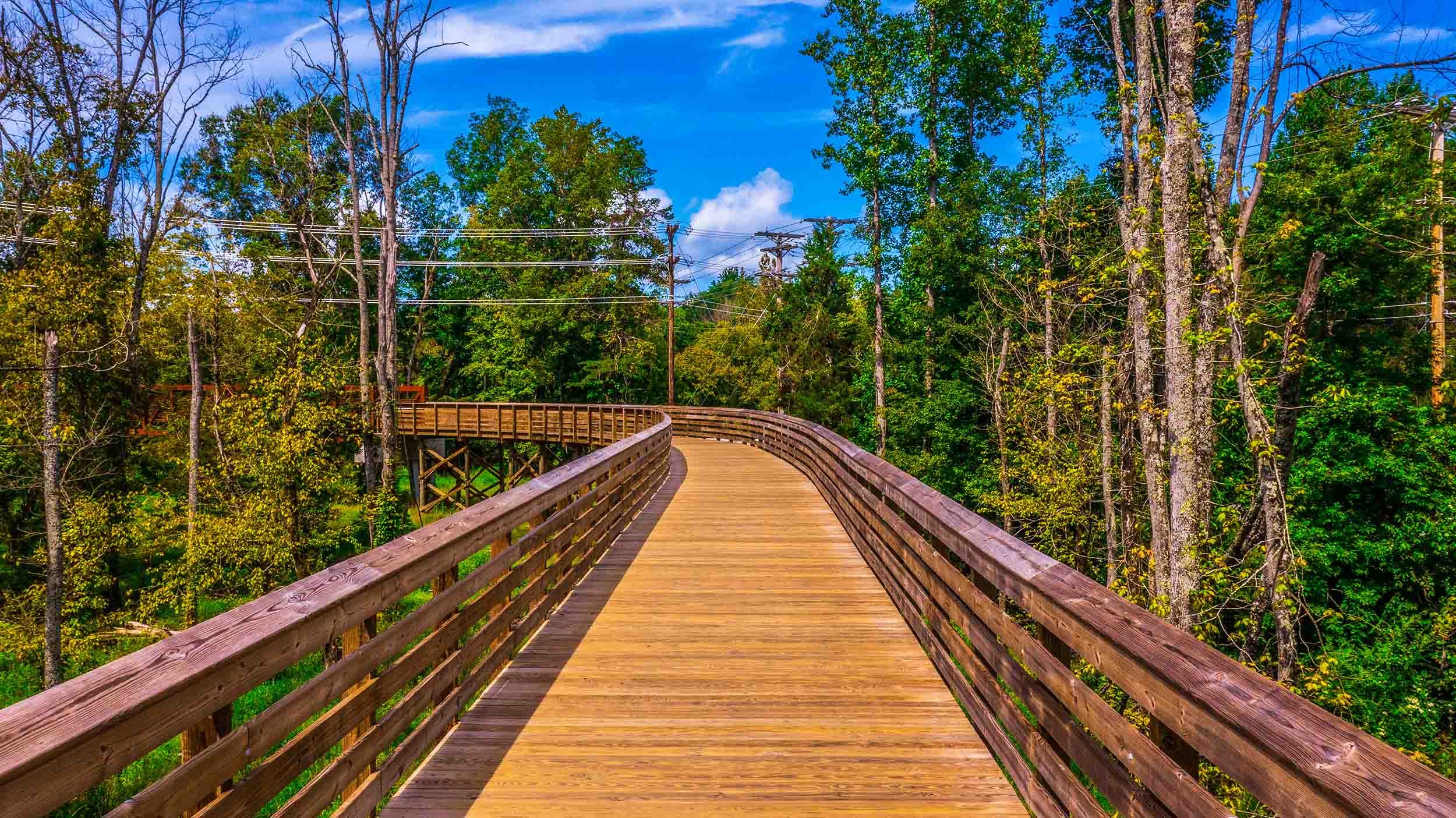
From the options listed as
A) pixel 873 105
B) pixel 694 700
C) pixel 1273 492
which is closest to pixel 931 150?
pixel 873 105

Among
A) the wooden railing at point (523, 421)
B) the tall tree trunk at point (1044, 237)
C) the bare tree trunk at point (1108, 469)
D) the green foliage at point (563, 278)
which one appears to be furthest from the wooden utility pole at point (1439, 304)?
the green foliage at point (563, 278)

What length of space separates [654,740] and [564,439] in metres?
26.4

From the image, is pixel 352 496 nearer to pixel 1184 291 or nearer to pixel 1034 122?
pixel 1184 291

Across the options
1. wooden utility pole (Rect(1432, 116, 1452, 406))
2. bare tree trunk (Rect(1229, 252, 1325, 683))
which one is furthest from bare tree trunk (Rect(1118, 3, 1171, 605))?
wooden utility pole (Rect(1432, 116, 1452, 406))

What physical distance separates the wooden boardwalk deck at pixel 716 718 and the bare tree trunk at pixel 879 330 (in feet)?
69.5

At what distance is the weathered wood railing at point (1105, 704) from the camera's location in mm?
1358

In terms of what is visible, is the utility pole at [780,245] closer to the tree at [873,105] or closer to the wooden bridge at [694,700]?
the tree at [873,105]

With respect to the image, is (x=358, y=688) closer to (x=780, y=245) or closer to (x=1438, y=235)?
(x=1438, y=235)

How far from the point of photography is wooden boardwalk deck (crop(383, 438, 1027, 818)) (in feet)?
9.49

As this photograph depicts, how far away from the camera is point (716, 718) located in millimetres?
3600

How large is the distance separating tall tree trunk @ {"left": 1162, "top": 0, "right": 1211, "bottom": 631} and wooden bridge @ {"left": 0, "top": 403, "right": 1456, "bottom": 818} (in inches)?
187

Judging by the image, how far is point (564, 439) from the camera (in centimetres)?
2914

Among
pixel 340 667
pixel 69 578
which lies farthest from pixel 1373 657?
pixel 69 578

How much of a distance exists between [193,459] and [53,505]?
3.61 m
